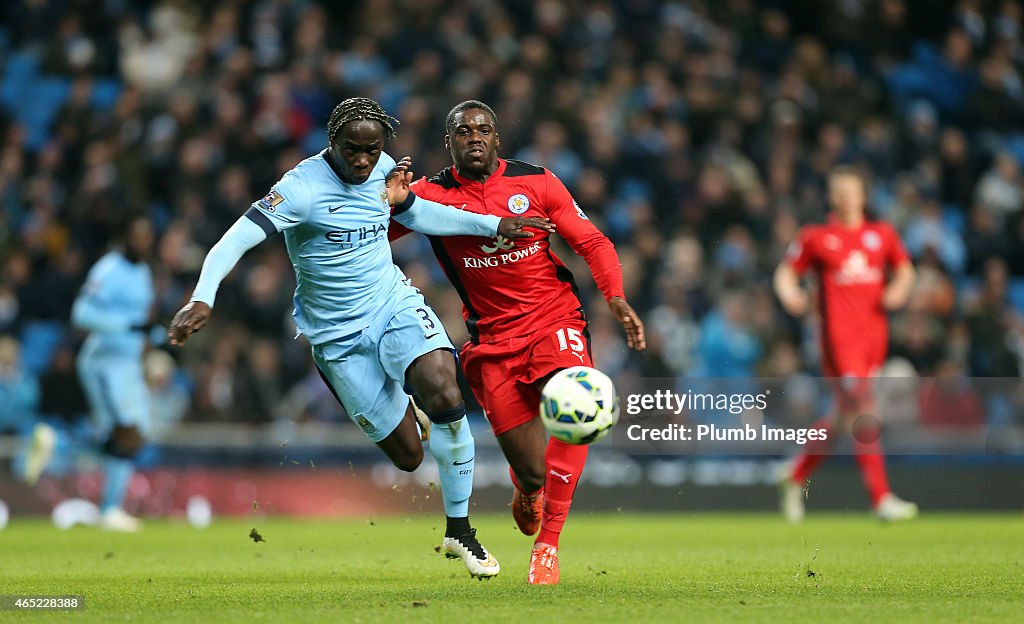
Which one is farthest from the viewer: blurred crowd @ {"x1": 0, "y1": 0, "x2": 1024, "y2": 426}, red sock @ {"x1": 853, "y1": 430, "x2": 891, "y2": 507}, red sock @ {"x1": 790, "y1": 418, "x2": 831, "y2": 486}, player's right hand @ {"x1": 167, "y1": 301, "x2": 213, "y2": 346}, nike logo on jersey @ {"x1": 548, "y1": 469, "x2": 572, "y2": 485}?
blurred crowd @ {"x1": 0, "y1": 0, "x2": 1024, "y2": 426}

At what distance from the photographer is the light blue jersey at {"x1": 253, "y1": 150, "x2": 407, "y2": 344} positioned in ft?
23.6

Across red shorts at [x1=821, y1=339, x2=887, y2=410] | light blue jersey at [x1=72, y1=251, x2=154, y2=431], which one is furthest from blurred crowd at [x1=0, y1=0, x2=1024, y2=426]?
light blue jersey at [x1=72, y1=251, x2=154, y2=431]

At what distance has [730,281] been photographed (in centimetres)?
1387

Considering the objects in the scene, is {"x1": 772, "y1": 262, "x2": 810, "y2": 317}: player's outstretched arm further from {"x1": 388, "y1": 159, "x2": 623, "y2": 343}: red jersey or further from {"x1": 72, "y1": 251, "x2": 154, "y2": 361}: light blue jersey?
{"x1": 72, "y1": 251, "x2": 154, "y2": 361}: light blue jersey

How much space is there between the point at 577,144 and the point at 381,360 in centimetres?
792

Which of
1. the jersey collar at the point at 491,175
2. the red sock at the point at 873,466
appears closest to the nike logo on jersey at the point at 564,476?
the jersey collar at the point at 491,175

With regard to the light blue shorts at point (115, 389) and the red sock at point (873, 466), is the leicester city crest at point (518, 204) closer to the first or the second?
the red sock at point (873, 466)

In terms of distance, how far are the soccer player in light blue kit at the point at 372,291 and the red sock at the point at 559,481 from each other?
0.37 m

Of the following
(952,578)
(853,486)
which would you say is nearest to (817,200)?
(853,486)

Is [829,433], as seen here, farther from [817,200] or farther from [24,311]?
[24,311]

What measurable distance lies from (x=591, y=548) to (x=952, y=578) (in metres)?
3.00

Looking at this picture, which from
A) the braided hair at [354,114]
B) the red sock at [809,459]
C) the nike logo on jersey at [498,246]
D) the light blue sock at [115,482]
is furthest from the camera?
the light blue sock at [115,482]

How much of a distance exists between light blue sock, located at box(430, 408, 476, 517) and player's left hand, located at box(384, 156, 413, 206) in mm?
1192

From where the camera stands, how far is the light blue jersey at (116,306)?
12141 mm
